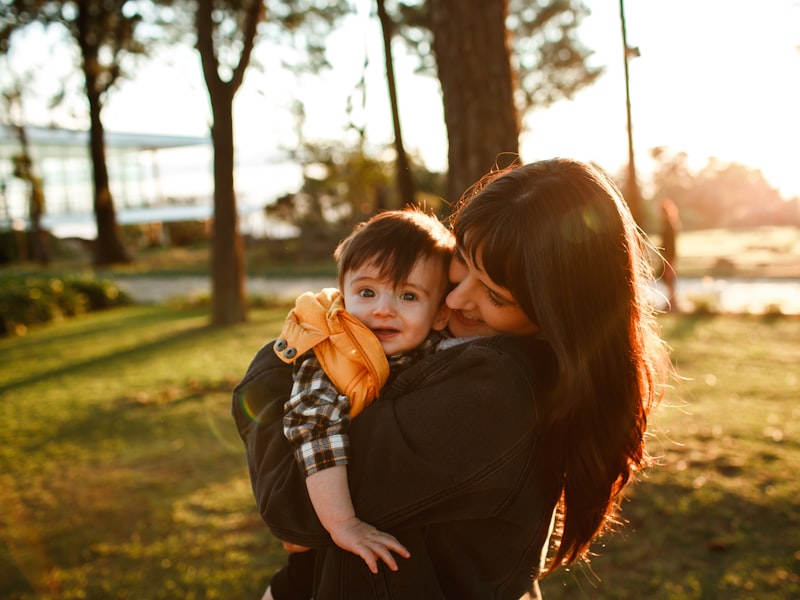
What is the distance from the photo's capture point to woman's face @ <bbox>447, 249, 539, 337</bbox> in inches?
62.7

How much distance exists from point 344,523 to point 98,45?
2259 centimetres

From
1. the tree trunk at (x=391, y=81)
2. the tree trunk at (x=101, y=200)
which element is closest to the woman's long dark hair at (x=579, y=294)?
the tree trunk at (x=391, y=81)

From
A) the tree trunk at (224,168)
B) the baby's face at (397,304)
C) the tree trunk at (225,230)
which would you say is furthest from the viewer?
the tree trunk at (225,230)

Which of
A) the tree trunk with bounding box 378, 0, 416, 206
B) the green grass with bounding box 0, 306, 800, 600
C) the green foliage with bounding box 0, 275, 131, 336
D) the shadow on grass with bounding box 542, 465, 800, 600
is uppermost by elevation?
the tree trunk with bounding box 378, 0, 416, 206

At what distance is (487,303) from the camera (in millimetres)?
1638

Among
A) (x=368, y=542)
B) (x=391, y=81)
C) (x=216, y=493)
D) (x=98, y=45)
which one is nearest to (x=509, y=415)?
(x=368, y=542)

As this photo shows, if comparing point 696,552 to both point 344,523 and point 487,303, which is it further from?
point 344,523

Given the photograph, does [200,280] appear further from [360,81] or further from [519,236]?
[519,236]

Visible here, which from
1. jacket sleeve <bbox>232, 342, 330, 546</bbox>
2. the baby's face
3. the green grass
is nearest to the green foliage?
the green grass

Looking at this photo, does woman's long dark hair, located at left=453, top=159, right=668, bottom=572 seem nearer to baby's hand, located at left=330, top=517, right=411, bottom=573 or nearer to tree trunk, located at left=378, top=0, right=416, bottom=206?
baby's hand, located at left=330, top=517, right=411, bottom=573

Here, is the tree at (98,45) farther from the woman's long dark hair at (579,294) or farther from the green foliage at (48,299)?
the woman's long dark hair at (579,294)

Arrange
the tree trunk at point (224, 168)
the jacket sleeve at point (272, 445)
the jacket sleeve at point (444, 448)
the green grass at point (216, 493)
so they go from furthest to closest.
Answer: the tree trunk at point (224, 168)
the green grass at point (216, 493)
the jacket sleeve at point (272, 445)
the jacket sleeve at point (444, 448)

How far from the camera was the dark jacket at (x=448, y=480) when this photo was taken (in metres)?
1.42

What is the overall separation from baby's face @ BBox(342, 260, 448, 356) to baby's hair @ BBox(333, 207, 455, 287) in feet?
0.06
